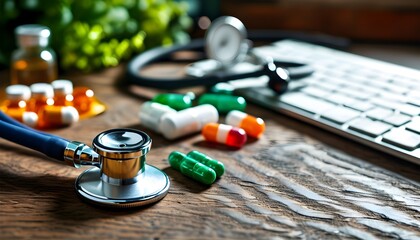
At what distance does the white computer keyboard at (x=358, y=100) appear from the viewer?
2.33 feet

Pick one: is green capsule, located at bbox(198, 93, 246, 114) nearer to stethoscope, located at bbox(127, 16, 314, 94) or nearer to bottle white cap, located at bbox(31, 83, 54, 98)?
stethoscope, located at bbox(127, 16, 314, 94)

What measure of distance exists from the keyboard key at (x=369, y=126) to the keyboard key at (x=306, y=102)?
0.06 meters

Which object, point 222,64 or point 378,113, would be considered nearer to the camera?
point 378,113

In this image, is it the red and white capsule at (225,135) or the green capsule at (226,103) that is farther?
the green capsule at (226,103)

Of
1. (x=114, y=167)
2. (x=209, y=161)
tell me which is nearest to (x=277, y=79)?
(x=209, y=161)

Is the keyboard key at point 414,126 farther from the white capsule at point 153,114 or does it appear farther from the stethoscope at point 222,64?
the white capsule at point 153,114

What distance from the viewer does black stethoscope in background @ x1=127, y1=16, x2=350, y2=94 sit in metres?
0.92

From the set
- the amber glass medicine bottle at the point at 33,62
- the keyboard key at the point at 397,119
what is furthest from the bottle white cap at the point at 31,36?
the keyboard key at the point at 397,119

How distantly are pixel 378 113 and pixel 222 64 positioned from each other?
351mm

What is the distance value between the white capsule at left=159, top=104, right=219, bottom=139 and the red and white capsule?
0.03 metres

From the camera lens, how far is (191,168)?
63 centimetres

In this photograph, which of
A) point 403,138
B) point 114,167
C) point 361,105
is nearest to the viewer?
point 114,167

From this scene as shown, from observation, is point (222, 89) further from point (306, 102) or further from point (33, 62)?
point (33, 62)

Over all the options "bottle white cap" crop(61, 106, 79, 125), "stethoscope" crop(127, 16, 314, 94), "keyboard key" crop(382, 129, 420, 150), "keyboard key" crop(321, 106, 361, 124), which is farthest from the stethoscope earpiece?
"bottle white cap" crop(61, 106, 79, 125)
